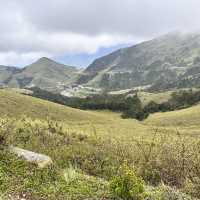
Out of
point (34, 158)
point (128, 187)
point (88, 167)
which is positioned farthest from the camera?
point (88, 167)

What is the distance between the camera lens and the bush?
32.1 feet

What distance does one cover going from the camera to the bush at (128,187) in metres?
9.79

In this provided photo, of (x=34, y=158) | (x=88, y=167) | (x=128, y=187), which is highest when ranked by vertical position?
(x=34, y=158)

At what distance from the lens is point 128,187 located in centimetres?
980

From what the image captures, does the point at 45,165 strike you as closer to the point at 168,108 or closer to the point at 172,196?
the point at 172,196

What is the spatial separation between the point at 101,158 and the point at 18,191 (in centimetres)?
431

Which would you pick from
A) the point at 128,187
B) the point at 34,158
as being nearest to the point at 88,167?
the point at 34,158

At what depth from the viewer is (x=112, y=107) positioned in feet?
431

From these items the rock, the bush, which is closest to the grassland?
the rock

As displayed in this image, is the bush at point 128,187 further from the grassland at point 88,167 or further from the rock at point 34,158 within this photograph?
the rock at point 34,158

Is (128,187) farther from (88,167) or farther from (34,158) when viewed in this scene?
(88,167)

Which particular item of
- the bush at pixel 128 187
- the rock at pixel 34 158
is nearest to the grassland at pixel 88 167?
the rock at pixel 34 158

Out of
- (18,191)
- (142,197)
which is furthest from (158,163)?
(18,191)

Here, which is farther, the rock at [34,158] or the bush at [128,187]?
the rock at [34,158]
